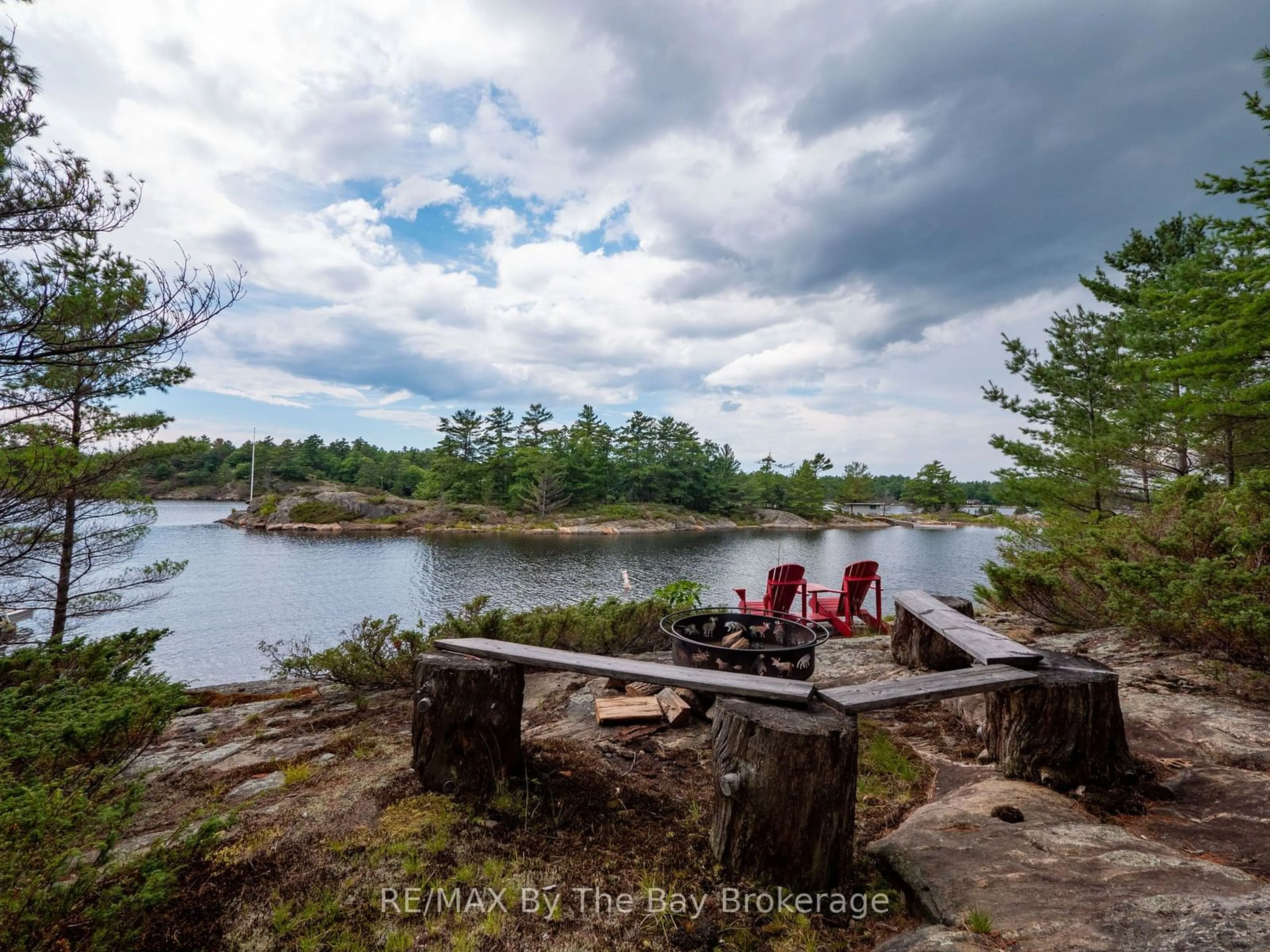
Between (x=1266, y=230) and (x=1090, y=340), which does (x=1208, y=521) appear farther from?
(x=1090, y=340)

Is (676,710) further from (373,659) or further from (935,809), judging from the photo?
(373,659)

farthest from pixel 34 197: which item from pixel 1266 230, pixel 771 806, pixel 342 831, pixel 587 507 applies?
pixel 587 507

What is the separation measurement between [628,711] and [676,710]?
0.37m

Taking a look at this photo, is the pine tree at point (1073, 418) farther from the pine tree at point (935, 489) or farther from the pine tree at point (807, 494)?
the pine tree at point (935, 489)

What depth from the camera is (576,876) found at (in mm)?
Result: 2172

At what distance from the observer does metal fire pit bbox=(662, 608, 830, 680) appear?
3477mm

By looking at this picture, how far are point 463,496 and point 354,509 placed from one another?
9459mm

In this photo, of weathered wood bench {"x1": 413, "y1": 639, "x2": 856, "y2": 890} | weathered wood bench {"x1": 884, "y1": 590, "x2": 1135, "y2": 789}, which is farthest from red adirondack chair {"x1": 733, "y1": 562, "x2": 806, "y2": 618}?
weathered wood bench {"x1": 413, "y1": 639, "x2": 856, "y2": 890}

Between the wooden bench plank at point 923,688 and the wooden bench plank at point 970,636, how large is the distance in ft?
0.27

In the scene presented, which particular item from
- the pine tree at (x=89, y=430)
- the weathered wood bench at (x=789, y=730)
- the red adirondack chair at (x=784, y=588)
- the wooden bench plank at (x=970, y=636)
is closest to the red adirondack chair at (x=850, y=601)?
the red adirondack chair at (x=784, y=588)

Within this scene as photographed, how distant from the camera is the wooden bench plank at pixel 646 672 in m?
2.37

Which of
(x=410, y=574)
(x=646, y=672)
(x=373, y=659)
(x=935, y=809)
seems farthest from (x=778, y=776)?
(x=410, y=574)

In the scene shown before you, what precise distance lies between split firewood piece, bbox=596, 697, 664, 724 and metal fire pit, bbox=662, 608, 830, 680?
0.49 meters

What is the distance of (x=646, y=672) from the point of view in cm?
276
